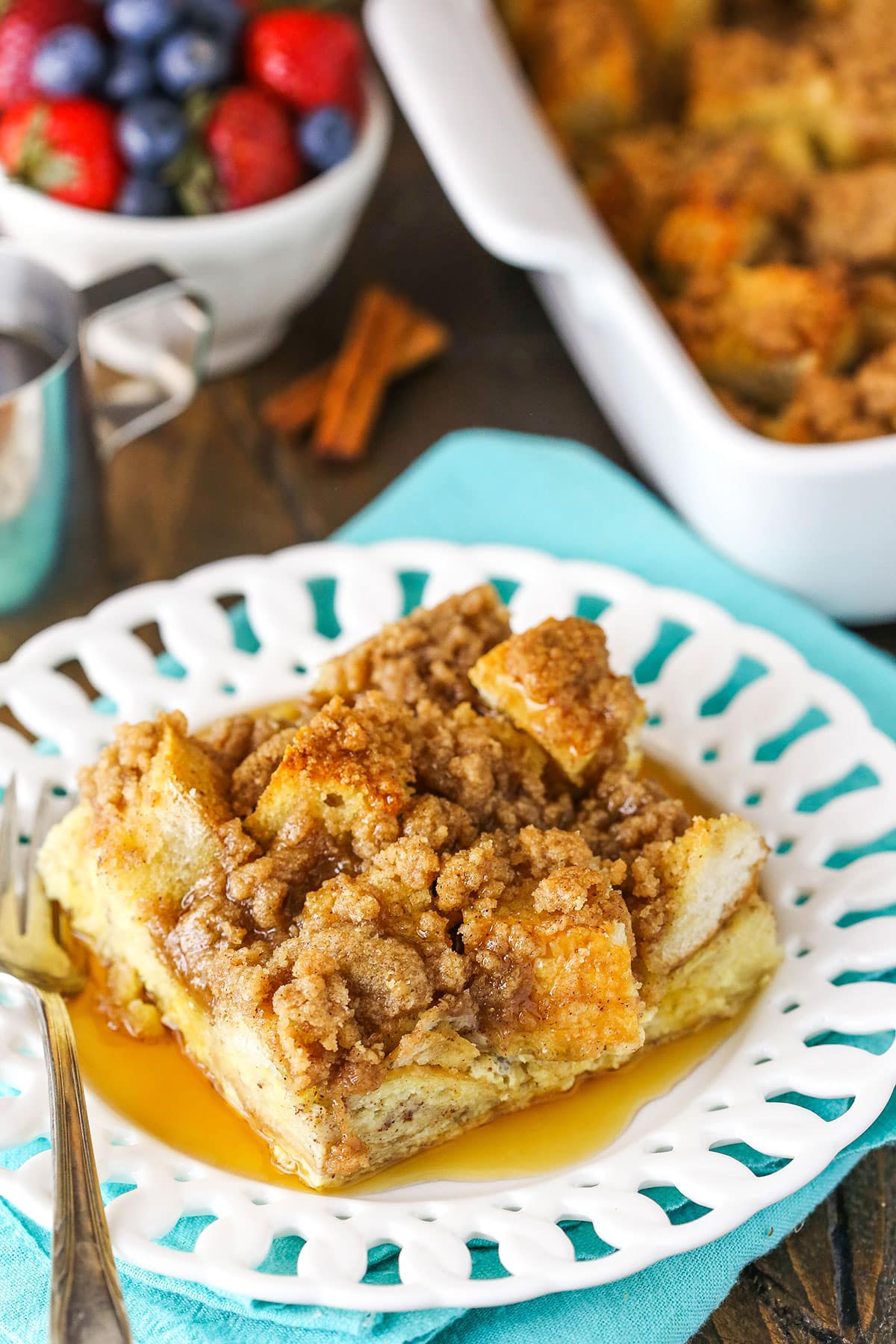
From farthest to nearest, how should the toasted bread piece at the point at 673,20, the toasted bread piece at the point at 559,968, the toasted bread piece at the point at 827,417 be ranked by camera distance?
the toasted bread piece at the point at 673,20
the toasted bread piece at the point at 827,417
the toasted bread piece at the point at 559,968

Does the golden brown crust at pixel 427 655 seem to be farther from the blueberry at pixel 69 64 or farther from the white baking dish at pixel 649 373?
the blueberry at pixel 69 64

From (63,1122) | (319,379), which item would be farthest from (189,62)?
(63,1122)

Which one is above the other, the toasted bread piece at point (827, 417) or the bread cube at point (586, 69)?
the bread cube at point (586, 69)

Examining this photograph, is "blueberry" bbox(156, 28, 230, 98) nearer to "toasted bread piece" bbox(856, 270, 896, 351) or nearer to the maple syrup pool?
"toasted bread piece" bbox(856, 270, 896, 351)

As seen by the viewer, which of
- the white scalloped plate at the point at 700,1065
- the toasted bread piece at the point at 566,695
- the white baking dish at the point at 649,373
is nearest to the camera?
the white scalloped plate at the point at 700,1065

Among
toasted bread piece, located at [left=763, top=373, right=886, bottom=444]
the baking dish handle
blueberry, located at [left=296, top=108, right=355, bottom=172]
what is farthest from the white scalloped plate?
blueberry, located at [left=296, top=108, right=355, bottom=172]

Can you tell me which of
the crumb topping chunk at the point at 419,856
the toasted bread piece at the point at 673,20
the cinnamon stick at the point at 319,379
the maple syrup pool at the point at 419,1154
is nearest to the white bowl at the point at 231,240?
the cinnamon stick at the point at 319,379

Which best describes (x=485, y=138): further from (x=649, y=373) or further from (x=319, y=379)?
(x=319, y=379)
